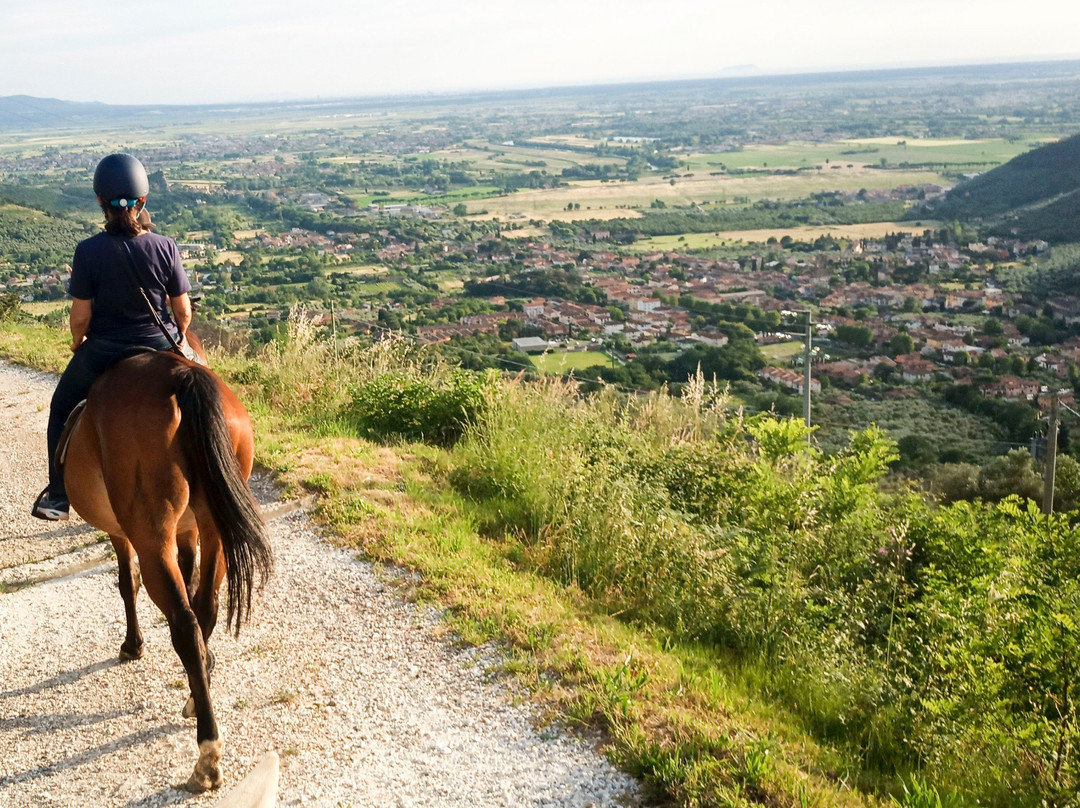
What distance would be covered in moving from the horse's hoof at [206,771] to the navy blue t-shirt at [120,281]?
6.34 ft

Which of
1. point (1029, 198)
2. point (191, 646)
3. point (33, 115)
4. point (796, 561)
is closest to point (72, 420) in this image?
point (191, 646)

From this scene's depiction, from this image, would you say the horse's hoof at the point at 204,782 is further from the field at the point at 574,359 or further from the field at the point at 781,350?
the field at the point at 781,350

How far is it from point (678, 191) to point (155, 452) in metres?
69.1

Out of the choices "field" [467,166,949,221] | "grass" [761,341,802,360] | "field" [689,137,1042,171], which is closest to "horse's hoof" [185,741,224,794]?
"grass" [761,341,802,360]

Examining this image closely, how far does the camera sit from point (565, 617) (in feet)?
16.8

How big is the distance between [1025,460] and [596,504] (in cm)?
979

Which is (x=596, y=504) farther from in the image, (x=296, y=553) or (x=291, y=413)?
(x=291, y=413)

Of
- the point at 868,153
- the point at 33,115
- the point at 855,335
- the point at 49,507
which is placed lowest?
the point at 855,335

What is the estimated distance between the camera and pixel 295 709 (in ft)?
14.1

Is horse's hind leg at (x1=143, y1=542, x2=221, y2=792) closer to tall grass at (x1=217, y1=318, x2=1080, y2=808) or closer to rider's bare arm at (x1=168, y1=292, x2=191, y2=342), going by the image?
rider's bare arm at (x1=168, y1=292, x2=191, y2=342)

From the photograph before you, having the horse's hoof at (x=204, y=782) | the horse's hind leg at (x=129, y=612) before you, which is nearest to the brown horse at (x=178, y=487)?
the horse's hoof at (x=204, y=782)

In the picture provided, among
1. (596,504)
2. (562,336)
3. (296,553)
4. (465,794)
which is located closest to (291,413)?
(296,553)

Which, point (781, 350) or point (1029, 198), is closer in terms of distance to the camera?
point (781, 350)

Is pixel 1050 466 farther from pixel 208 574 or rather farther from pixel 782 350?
pixel 782 350
